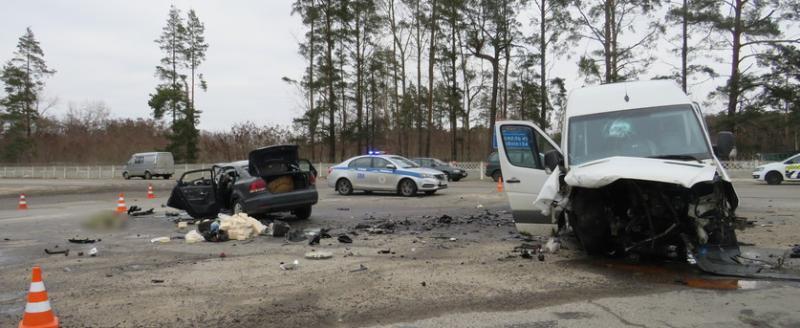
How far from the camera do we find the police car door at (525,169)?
7.64 meters

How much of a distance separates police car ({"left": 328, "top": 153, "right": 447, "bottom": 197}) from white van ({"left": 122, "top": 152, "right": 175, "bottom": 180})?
24.2 meters

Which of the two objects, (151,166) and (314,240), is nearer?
(314,240)

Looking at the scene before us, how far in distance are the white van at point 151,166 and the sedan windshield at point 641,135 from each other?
1476 inches

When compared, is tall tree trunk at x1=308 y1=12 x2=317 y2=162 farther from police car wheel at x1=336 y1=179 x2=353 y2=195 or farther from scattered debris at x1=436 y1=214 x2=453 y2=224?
scattered debris at x1=436 y1=214 x2=453 y2=224

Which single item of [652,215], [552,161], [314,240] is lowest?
[314,240]

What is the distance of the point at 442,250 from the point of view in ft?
26.5

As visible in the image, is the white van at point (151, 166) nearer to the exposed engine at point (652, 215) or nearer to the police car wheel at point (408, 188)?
the police car wheel at point (408, 188)

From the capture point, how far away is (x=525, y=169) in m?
7.75

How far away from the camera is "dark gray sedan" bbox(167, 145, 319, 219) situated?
11.5 m

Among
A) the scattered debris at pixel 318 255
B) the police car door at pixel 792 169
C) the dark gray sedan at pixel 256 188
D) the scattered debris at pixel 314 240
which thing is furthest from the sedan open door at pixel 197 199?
the police car door at pixel 792 169

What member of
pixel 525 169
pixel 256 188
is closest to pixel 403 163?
pixel 256 188

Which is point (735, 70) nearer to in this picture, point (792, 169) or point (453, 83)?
point (792, 169)

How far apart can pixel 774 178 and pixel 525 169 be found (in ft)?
65.2

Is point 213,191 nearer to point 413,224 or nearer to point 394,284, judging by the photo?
point 413,224
